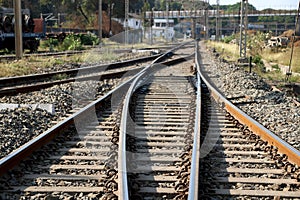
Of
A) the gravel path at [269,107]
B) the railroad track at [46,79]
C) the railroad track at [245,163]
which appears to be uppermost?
the railroad track at [46,79]

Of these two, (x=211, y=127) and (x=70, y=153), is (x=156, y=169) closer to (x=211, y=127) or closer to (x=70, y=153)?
(x=70, y=153)

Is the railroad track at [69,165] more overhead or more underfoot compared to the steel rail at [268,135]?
more underfoot

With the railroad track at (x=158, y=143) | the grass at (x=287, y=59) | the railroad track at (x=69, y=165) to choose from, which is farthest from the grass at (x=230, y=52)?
the railroad track at (x=69, y=165)

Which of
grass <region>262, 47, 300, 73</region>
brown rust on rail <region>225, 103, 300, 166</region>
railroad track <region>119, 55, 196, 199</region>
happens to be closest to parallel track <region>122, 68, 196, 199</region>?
railroad track <region>119, 55, 196, 199</region>

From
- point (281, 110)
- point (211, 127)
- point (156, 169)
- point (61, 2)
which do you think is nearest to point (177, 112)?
point (211, 127)

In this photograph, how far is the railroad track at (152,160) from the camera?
440cm

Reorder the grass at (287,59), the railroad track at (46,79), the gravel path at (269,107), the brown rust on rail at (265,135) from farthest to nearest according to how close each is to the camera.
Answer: the grass at (287,59) < the railroad track at (46,79) < the gravel path at (269,107) < the brown rust on rail at (265,135)

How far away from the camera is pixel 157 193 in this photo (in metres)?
4.36

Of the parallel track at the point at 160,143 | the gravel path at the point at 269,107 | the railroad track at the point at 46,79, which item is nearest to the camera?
the parallel track at the point at 160,143

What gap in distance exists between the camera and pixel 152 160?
214 inches

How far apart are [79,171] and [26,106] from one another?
3559mm

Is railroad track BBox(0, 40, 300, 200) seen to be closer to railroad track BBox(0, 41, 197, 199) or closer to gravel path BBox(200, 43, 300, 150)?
railroad track BBox(0, 41, 197, 199)

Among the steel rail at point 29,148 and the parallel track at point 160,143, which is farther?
the steel rail at point 29,148

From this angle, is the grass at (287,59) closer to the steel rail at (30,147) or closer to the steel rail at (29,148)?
the steel rail at (30,147)
